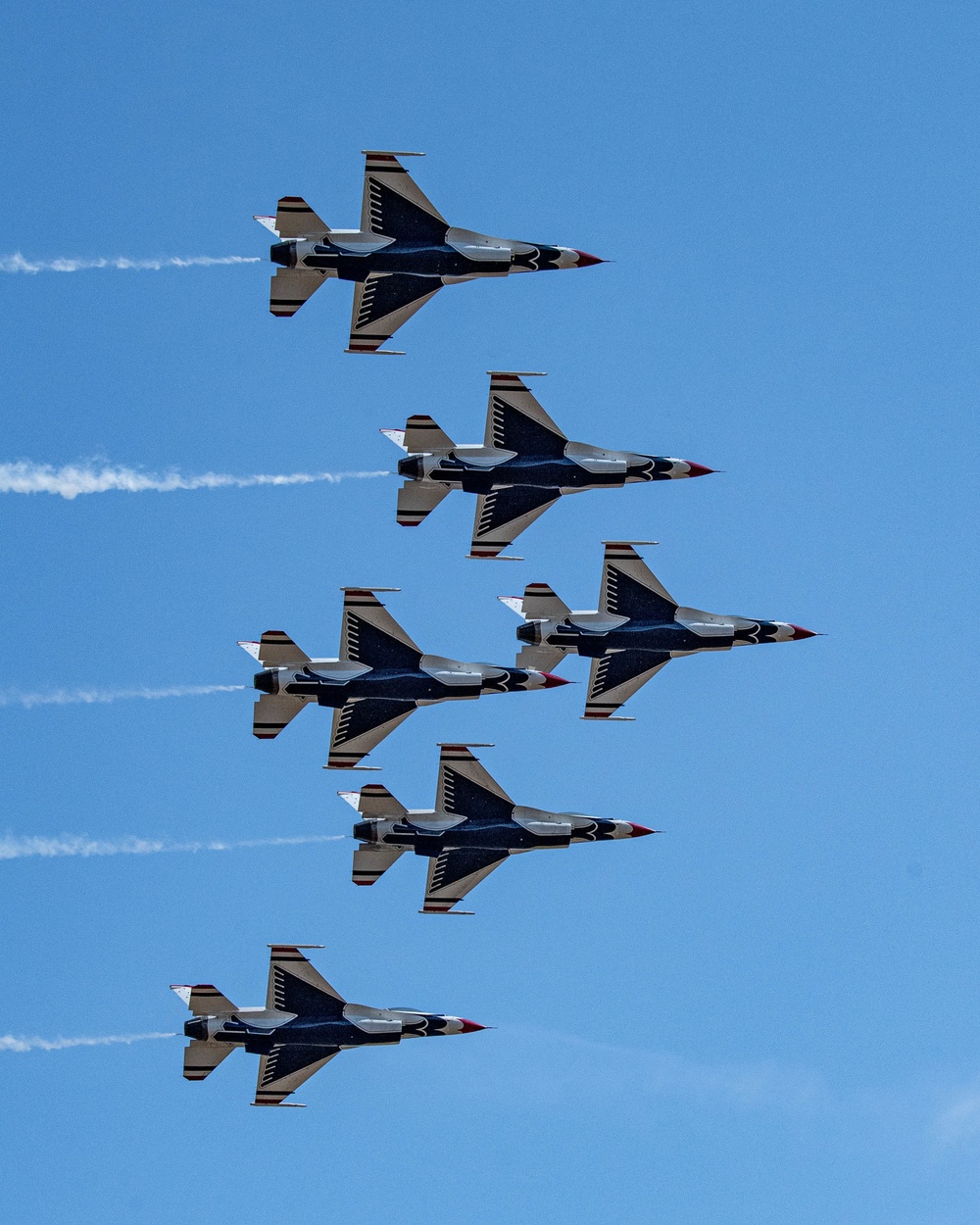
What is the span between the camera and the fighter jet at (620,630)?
91500 millimetres

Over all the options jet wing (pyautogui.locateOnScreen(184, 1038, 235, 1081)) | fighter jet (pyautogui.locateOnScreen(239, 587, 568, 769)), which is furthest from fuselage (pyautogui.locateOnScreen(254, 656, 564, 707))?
jet wing (pyautogui.locateOnScreen(184, 1038, 235, 1081))

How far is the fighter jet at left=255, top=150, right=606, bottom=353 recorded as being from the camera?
8712cm

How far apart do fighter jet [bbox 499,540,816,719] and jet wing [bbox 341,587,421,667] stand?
520 cm

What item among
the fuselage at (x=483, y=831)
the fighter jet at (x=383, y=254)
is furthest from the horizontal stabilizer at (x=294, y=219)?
the fuselage at (x=483, y=831)

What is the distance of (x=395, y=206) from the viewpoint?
87.4m

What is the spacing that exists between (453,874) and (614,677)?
10622 mm

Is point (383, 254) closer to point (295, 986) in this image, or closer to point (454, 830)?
point (454, 830)

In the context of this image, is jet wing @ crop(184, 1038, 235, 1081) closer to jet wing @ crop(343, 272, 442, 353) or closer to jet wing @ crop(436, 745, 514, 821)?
jet wing @ crop(436, 745, 514, 821)

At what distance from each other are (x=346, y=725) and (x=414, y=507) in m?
9.34

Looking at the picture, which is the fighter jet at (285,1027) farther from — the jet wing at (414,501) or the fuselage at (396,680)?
the jet wing at (414,501)

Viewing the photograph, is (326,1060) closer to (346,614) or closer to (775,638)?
(346,614)

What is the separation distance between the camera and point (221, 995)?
91.0 m

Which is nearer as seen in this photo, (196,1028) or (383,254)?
(383,254)

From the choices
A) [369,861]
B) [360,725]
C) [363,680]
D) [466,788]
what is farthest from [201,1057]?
[363,680]
